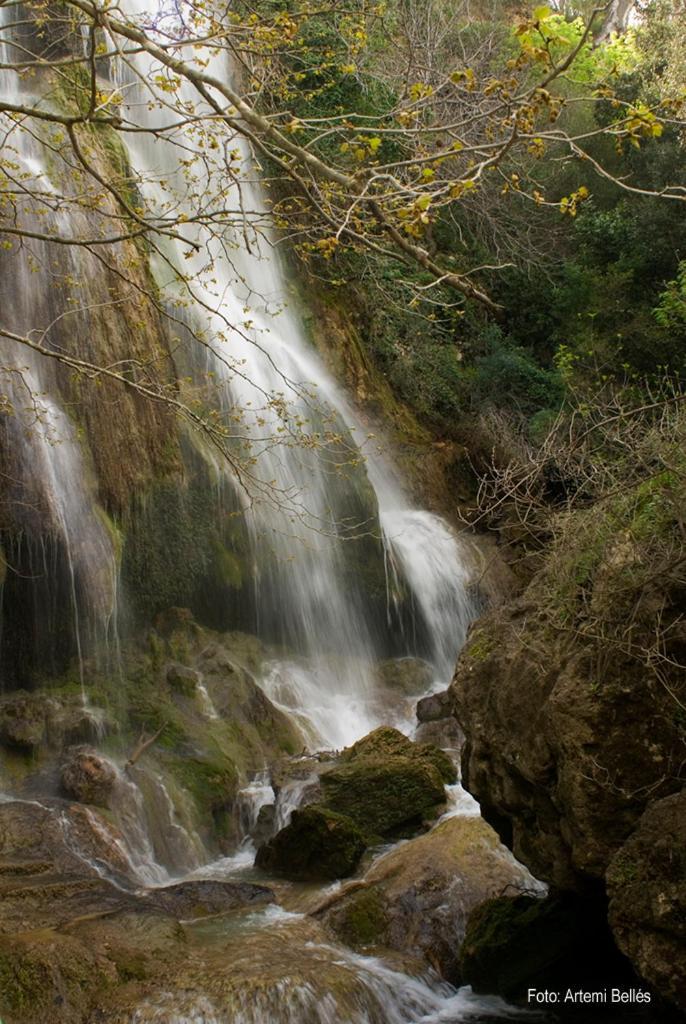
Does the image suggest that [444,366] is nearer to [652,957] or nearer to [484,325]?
[484,325]

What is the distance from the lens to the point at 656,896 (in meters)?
4.34

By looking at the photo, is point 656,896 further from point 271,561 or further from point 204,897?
point 271,561

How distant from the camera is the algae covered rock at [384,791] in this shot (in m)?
8.95

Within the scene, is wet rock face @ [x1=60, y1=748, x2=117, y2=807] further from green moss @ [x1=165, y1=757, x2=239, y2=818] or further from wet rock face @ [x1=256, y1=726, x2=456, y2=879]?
wet rock face @ [x1=256, y1=726, x2=456, y2=879]

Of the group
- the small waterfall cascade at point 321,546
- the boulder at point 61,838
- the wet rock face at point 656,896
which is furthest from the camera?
the small waterfall cascade at point 321,546

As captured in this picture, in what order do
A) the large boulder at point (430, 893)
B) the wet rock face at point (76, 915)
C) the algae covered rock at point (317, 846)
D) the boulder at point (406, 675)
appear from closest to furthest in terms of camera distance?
the wet rock face at point (76, 915) → the large boulder at point (430, 893) → the algae covered rock at point (317, 846) → the boulder at point (406, 675)

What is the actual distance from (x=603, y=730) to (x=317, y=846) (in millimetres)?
4153

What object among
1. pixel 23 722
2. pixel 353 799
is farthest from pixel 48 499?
pixel 353 799

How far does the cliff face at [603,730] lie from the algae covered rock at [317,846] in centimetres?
A: 250

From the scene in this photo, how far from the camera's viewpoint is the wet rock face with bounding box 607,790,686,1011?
168 inches

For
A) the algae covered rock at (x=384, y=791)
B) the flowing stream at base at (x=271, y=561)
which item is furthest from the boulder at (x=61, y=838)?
the algae covered rock at (x=384, y=791)

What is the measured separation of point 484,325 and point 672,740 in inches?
712

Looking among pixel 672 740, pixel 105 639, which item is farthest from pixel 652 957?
pixel 105 639

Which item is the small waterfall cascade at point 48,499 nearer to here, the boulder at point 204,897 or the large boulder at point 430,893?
the boulder at point 204,897
